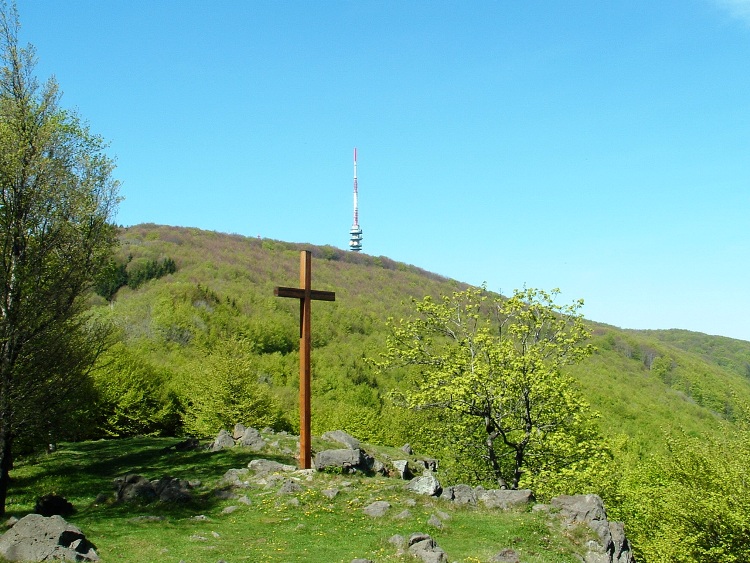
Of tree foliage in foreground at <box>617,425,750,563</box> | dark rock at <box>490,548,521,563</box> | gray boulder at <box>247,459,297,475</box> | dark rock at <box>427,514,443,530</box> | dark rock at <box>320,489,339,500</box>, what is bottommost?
tree foliage in foreground at <box>617,425,750,563</box>

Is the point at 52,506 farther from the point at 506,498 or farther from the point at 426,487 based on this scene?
the point at 506,498

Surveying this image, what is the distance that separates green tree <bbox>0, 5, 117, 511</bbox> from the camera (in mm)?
21000

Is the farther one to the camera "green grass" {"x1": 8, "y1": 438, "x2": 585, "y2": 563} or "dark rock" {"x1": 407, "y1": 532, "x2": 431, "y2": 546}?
"dark rock" {"x1": 407, "y1": 532, "x2": 431, "y2": 546}

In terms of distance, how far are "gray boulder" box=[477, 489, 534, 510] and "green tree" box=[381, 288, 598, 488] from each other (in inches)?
174

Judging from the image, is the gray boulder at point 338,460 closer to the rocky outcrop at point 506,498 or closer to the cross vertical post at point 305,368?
the cross vertical post at point 305,368

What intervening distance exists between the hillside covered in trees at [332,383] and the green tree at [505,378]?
4.84 ft

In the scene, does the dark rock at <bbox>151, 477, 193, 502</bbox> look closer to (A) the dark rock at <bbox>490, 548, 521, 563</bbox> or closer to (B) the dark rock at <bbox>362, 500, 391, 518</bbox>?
(B) the dark rock at <bbox>362, 500, 391, 518</bbox>

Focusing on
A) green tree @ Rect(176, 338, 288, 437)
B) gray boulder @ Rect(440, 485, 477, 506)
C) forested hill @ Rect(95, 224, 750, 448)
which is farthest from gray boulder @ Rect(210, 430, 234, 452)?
gray boulder @ Rect(440, 485, 477, 506)

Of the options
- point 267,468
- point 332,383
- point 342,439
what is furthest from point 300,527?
point 332,383

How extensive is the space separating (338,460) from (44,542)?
40.6ft

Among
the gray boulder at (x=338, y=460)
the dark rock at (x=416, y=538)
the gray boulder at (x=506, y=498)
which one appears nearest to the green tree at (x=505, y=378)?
the gray boulder at (x=338, y=460)

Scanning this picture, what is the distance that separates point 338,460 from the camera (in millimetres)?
24812

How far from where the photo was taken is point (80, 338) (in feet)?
82.0

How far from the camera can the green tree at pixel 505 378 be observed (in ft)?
83.3
